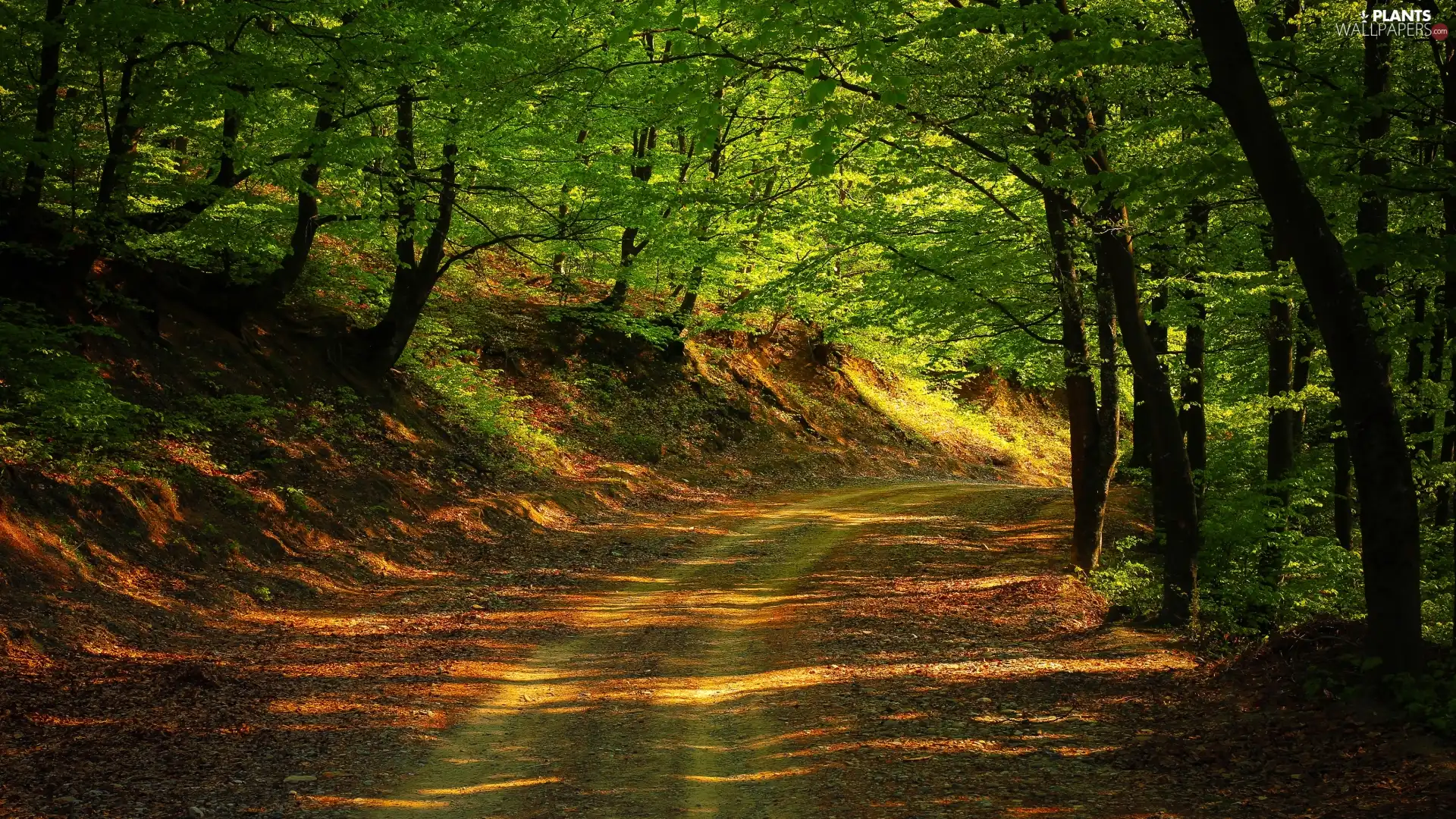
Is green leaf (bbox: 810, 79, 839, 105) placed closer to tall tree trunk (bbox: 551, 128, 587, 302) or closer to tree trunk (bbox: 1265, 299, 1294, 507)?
→ tree trunk (bbox: 1265, 299, 1294, 507)

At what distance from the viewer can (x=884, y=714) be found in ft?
26.2

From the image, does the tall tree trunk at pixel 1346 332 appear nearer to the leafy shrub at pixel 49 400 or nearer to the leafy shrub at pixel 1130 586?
the leafy shrub at pixel 1130 586

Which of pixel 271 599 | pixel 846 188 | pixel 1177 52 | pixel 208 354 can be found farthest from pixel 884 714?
pixel 208 354

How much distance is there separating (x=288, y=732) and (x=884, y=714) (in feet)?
16.3

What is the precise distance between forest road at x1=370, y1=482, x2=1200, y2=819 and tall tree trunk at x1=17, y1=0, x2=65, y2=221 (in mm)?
8604

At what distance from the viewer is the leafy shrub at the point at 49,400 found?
1080 cm

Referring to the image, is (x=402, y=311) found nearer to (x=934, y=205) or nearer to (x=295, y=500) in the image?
(x=295, y=500)

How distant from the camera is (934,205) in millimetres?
18969

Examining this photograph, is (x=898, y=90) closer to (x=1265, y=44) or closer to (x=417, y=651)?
(x=1265, y=44)

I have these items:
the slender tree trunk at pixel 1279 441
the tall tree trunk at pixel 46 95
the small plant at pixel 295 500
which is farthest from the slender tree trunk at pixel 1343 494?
the tall tree trunk at pixel 46 95

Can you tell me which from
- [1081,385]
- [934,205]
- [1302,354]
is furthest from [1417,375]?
[934,205]

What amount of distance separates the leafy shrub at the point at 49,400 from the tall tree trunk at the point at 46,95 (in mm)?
1727

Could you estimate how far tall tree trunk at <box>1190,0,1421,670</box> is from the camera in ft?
20.2

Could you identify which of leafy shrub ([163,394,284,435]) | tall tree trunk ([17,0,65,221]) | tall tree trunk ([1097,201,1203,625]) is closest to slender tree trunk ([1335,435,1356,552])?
tall tree trunk ([1097,201,1203,625])
